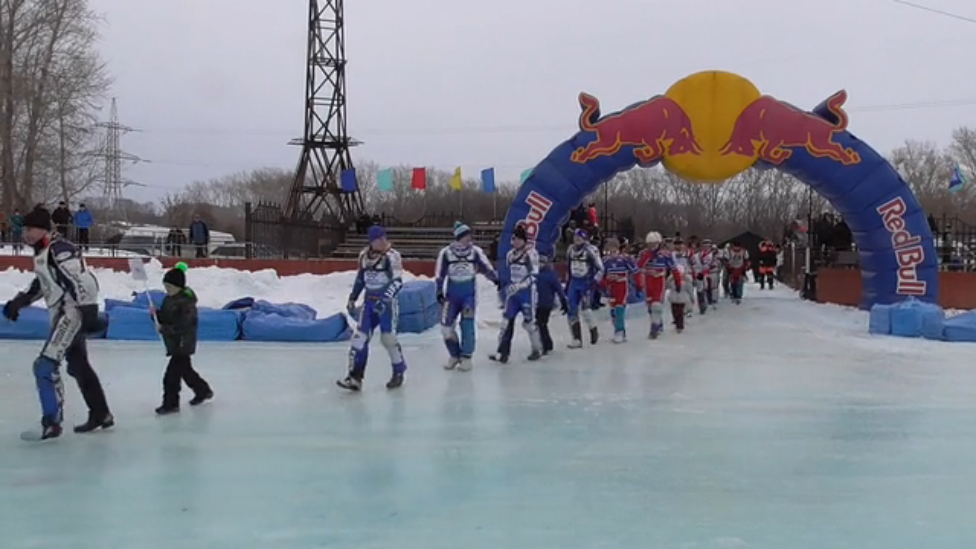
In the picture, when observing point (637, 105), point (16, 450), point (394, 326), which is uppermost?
point (637, 105)

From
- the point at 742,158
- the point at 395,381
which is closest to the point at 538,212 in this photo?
the point at 742,158

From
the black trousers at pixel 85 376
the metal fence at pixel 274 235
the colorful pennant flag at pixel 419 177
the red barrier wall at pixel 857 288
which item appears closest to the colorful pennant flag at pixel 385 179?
the colorful pennant flag at pixel 419 177

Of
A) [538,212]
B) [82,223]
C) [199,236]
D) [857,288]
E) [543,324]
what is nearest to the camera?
[543,324]

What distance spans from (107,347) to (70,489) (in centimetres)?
693

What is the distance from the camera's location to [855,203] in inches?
644

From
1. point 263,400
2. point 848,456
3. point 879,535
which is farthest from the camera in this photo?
point 263,400

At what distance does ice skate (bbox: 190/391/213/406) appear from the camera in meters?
7.73

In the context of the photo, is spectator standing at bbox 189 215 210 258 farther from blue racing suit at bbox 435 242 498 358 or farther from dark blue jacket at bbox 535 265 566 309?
blue racing suit at bbox 435 242 498 358

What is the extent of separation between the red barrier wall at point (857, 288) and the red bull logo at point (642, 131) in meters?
5.57

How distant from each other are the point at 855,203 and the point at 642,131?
4.14 metres

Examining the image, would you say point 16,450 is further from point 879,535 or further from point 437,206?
point 437,206

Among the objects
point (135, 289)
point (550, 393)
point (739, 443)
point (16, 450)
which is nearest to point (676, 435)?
point (739, 443)

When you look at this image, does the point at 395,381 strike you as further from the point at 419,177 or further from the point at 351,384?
the point at 419,177

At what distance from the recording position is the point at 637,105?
16.9 metres
